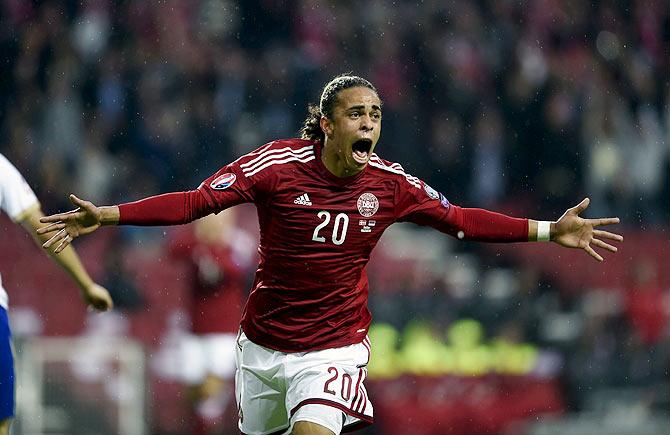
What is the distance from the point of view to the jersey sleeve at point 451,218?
5621 millimetres

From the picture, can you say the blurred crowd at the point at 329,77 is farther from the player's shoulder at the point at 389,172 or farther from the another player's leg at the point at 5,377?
the player's shoulder at the point at 389,172

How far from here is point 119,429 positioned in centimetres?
1021

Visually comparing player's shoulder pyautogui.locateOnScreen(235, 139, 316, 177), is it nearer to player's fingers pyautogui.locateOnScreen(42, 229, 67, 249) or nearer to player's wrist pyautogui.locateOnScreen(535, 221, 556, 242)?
player's fingers pyautogui.locateOnScreen(42, 229, 67, 249)

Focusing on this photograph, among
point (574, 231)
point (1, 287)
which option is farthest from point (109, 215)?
point (574, 231)

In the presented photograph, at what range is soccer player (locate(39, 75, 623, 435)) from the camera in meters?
5.43

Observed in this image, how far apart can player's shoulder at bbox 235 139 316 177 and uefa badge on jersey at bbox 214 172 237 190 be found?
60mm

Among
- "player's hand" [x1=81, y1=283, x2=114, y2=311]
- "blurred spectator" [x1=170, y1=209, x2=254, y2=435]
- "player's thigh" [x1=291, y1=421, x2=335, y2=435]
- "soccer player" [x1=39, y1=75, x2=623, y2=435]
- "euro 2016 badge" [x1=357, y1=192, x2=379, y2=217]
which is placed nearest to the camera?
"player's thigh" [x1=291, y1=421, x2=335, y2=435]

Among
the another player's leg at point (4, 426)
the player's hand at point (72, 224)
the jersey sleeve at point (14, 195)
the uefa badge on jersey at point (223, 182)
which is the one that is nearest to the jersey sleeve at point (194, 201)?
the uefa badge on jersey at point (223, 182)

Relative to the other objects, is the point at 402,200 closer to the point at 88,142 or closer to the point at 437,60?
the point at 88,142

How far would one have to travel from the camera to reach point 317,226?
18.1ft

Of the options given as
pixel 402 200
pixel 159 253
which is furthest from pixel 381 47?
pixel 402 200

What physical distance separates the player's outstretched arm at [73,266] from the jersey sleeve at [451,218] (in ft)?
4.64

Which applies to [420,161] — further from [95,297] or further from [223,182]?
[223,182]

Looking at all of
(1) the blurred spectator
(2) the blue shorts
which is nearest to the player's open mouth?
(2) the blue shorts
